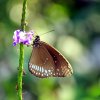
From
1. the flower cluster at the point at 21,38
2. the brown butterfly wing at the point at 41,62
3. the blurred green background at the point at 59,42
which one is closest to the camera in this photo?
the flower cluster at the point at 21,38

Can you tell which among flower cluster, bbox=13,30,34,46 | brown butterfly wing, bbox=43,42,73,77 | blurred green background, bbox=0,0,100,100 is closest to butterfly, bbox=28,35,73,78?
brown butterfly wing, bbox=43,42,73,77

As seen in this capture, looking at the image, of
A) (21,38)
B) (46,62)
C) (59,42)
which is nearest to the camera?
(21,38)

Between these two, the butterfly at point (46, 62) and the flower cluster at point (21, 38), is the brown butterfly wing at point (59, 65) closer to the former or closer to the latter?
the butterfly at point (46, 62)

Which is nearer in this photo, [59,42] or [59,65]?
[59,65]

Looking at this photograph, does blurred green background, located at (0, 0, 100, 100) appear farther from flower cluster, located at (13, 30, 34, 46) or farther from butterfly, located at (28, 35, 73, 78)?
flower cluster, located at (13, 30, 34, 46)

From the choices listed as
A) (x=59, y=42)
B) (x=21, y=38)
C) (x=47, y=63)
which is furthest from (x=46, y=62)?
(x=59, y=42)

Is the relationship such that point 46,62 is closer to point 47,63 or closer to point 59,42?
point 47,63

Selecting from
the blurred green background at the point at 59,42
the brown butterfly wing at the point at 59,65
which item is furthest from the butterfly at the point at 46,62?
the blurred green background at the point at 59,42

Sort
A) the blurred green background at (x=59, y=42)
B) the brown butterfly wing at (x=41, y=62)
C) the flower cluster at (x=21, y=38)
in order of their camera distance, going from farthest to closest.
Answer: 1. the blurred green background at (x=59, y=42)
2. the brown butterfly wing at (x=41, y=62)
3. the flower cluster at (x=21, y=38)
